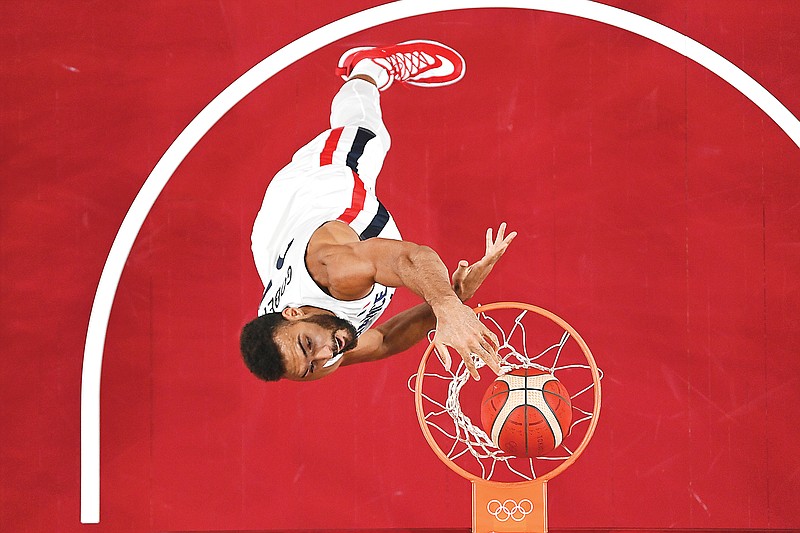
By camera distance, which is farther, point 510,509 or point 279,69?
point 279,69

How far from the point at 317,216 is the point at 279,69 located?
3.31ft

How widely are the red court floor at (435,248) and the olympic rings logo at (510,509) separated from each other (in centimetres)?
116

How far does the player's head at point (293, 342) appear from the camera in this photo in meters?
3.24

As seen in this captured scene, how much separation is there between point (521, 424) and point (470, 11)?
2614mm

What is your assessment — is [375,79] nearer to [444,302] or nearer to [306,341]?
[306,341]

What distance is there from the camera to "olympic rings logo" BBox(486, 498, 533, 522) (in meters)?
3.66

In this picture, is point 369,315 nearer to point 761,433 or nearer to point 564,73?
point 564,73

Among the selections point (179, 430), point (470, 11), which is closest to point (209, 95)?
point (470, 11)

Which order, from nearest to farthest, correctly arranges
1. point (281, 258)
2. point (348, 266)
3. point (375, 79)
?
point (348, 266) < point (281, 258) < point (375, 79)

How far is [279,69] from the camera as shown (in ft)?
13.9

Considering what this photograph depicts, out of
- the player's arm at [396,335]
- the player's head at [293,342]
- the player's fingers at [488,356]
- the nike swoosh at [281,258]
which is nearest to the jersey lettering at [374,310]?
the player's arm at [396,335]

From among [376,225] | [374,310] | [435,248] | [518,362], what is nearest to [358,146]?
[376,225]

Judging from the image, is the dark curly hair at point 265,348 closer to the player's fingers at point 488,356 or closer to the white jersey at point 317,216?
the white jersey at point 317,216

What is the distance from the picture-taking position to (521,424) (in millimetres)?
3611
